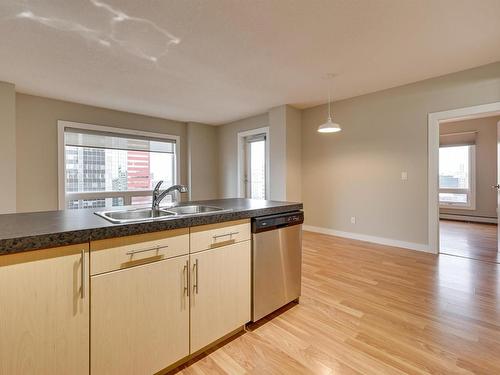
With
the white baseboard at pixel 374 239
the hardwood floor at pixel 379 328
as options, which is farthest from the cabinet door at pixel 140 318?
the white baseboard at pixel 374 239

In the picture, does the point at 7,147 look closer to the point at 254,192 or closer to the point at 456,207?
the point at 254,192

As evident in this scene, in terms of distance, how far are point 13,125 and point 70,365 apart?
3.88 meters

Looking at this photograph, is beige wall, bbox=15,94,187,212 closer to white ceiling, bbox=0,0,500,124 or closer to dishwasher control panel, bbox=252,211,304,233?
white ceiling, bbox=0,0,500,124

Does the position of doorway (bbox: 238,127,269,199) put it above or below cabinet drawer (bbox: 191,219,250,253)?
above

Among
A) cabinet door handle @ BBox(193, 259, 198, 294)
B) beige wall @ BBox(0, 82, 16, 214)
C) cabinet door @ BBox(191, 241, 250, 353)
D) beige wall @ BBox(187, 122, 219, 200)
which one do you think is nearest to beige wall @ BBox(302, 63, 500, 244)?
beige wall @ BBox(187, 122, 219, 200)

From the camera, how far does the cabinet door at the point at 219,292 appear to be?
1440mm

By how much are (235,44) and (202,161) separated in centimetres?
396

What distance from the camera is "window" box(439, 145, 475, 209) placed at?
557 centimetres

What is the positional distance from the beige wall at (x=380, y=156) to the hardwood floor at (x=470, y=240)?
59 centimetres

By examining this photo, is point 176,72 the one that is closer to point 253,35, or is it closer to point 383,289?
point 253,35

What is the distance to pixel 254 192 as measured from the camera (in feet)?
19.2

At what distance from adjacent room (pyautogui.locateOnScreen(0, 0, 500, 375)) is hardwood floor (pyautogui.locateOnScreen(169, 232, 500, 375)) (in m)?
0.02

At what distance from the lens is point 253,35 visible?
2352mm

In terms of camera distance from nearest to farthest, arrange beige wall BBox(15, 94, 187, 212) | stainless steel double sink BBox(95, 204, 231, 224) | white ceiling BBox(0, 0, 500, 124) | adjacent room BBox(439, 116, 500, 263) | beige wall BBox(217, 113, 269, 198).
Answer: stainless steel double sink BBox(95, 204, 231, 224)
white ceiling BBox(0, 0, 500, 124)
beige wall BBox(15, 94, 187, 212)
adjacent room BBox(439, 116, 500, 263)
beige wall BBox(217, 113, 269, 198)
